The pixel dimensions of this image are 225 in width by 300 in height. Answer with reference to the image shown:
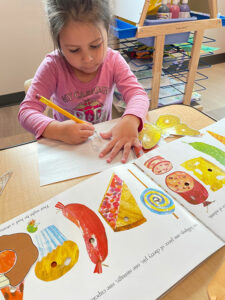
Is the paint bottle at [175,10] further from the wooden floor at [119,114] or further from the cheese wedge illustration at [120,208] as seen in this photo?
the cheese wedge illustration at [120,208]

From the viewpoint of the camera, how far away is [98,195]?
1.32ft

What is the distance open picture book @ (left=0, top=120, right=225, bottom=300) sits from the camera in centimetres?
28

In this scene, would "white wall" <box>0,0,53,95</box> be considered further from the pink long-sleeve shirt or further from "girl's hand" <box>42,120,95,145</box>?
"girl's hand" <box>42,120,95,145</box>

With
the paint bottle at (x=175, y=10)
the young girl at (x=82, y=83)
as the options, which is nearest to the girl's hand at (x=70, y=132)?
the young girl at (x=82, y=83)

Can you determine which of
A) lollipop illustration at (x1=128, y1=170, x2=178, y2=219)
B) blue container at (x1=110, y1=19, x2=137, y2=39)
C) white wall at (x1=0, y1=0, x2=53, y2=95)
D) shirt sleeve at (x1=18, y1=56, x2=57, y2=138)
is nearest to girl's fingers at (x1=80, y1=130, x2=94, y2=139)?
shirt sleeve at (x1=18, y1=56, x2=57, y2=138)

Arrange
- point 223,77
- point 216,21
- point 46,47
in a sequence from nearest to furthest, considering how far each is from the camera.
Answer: point 216,21 < point 46,47 < point 223,77

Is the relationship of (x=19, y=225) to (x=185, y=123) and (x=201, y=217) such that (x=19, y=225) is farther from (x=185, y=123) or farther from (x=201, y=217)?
(x=185, y=123)

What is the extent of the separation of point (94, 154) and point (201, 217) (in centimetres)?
26

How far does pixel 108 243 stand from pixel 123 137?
0.90ft

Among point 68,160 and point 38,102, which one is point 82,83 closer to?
point 38,102

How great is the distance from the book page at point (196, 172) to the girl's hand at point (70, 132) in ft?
0.51

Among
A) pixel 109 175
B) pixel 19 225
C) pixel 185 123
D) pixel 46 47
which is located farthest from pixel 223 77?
pixel 19 225

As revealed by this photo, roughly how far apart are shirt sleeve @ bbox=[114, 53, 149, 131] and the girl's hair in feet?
0.65

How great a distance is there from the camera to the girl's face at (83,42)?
1.89ft
